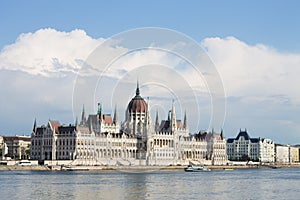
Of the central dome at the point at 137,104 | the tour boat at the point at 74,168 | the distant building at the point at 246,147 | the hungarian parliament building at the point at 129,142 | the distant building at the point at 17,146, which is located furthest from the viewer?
the distant building at the point at 246,147

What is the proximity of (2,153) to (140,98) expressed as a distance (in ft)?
119

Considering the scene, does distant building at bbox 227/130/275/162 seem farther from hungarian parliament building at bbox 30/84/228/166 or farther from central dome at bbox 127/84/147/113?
central dome at bbox 127/84/147/113

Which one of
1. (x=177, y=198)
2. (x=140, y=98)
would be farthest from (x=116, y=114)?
(x=177, y=198)

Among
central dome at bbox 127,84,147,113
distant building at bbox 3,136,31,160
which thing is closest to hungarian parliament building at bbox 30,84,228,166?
central dome at bbox 127,84,147,113

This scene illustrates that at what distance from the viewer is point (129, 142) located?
141000 millimetres

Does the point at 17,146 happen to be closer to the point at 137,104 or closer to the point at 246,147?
the point at 137,104

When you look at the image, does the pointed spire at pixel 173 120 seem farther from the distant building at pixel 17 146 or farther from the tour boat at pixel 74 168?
the tour boat at pixel 74 168

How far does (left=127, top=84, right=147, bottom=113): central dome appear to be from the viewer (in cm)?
15250

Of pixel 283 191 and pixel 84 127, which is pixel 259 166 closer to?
pixel 84 127

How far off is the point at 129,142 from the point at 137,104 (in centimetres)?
1538

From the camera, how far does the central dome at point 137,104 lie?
152 metres

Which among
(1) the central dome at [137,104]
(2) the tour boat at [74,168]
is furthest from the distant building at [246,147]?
(2) the tour boat at [74,168]

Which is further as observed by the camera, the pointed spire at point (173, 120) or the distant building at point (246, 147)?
the distant building at point (246, 147)

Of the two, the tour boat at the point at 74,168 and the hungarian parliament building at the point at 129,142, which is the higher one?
the hungarian parliament building at the point at 129,142
